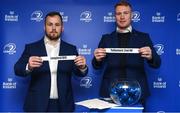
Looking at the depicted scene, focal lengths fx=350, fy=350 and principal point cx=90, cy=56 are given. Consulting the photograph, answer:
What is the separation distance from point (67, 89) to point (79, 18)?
773 millimetres

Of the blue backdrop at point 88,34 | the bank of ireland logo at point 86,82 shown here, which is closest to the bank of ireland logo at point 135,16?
the blue backdrop at point 88,34

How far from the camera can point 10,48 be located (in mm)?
3217

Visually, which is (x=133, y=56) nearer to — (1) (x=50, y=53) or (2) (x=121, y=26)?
(2) (x=121, y=26)

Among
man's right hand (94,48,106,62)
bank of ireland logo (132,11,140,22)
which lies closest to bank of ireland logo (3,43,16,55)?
man's right hand (94,48,106,62)

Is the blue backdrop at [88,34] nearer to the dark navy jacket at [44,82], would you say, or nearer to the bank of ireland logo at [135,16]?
the bank of ireland logo at [135,16]

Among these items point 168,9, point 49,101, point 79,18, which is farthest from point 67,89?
point 168,9

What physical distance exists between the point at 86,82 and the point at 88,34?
17.3 inches

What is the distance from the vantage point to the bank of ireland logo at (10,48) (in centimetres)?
321

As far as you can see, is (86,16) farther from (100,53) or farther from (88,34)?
(100,53)

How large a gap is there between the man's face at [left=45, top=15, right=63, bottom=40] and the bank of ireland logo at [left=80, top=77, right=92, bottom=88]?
0.62 m

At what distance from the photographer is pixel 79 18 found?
321cm

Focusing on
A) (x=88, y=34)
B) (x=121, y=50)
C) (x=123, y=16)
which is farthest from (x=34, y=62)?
(x=88, y=34)

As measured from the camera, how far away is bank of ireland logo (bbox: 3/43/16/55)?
3215mm

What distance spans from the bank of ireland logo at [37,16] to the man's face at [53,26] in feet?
1.71
